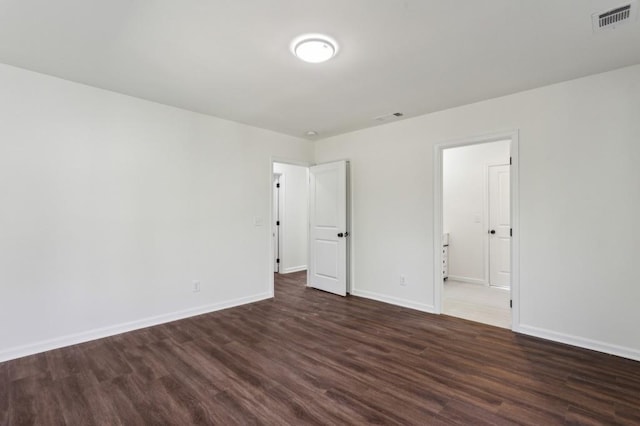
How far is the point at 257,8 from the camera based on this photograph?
1.92 meters

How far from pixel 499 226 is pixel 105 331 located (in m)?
5.79

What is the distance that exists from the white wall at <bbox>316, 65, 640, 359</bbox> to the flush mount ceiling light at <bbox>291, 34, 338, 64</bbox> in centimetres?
209

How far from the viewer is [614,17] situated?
6.57 ft

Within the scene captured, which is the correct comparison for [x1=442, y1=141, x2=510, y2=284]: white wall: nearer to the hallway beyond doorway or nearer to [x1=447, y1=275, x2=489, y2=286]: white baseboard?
[x1=447, y1=275, x2=489, y2=286]: white baseboard

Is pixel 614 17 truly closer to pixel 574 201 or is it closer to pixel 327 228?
pixel 574 201

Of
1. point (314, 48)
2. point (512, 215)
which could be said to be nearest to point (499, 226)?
point (512, 215)

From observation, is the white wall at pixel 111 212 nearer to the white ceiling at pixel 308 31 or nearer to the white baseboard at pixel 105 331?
the white baseboard at pixel 105 331

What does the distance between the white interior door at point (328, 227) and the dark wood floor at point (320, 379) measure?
148cm

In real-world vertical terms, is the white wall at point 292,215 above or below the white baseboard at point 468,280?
above

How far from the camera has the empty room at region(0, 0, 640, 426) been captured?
2.05 metres

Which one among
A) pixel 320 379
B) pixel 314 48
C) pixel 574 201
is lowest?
pixel 320 379

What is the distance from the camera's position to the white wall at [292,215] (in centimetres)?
650

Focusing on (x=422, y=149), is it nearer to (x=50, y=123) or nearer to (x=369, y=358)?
(x=369, y=358)

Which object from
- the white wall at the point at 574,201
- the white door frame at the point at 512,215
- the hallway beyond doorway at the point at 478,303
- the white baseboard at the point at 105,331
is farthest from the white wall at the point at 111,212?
the hallway beyond doorway at the point at 478,303
